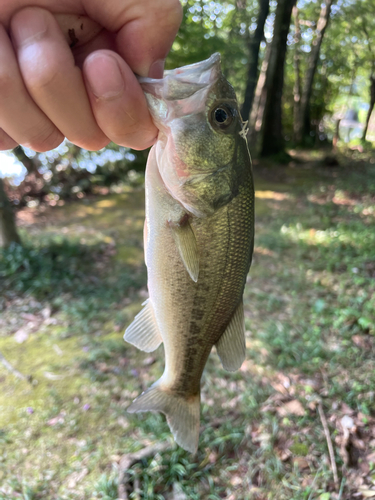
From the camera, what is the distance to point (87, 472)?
2.76 meters

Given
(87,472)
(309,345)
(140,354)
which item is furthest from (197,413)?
(309,345)

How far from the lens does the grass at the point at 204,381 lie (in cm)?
271

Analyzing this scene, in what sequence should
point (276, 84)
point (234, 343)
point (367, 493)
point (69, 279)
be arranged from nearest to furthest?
1. point (234, 343)
2. point (367, 493)
3. point (69, 279)
4. point (276, 84)

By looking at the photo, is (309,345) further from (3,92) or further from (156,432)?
(3,92)

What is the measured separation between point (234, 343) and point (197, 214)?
658 mm

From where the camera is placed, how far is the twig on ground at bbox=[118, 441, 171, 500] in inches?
101

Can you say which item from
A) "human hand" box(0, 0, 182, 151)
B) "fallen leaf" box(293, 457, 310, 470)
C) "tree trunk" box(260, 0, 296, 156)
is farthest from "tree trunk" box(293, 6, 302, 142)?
"human hand" box(0, 0, 182, 151)

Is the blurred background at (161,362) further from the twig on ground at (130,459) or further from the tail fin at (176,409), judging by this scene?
the tail fin at (176,409)

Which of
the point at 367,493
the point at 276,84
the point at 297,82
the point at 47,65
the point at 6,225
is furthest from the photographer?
the point at 297,82

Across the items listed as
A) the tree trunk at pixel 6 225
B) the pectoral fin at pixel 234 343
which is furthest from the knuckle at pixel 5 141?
the tree trunk at pixel 6 225

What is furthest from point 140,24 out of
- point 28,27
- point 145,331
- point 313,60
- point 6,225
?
point 313,60

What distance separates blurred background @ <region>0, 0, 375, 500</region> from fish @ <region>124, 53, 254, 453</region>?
1.50 meters

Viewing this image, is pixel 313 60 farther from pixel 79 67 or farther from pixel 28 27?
pixel 28 27

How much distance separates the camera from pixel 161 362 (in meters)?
3.79
